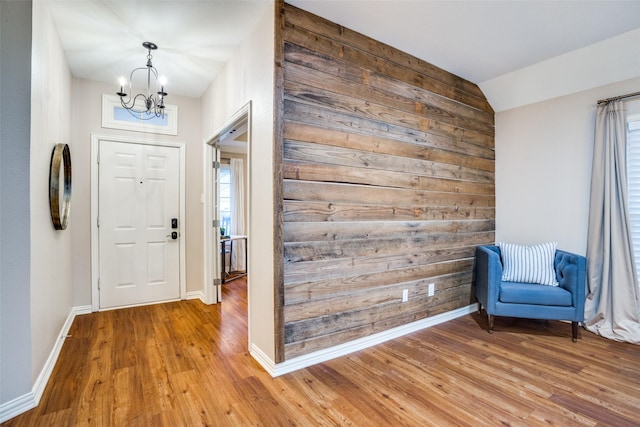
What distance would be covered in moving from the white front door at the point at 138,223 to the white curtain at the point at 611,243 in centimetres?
463

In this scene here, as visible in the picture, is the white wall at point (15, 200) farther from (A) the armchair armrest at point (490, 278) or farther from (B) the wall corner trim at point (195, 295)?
(A) the armchair armrest at point (490, 278)

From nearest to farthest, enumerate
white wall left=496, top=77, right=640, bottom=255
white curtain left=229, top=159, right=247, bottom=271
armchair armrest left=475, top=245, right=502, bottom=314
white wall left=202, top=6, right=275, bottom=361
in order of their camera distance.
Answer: white wall left=202, top=6, right=275, bottom=361
armchair armrest left=475, top=245, right=502, bottom=314
white wall left=496, top=77, right=640, bottom=255
white curtain left=229, top=159, right=247, bottom=271

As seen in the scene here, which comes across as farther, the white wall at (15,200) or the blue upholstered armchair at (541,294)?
the blue upholstered armchair at (541,294)

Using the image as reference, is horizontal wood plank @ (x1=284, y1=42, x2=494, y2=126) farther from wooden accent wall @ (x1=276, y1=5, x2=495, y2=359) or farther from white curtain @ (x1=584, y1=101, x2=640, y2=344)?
white curtain @ (x1=584, y1=101, x2=640, y2=344)

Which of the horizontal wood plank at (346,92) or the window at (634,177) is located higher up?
the horizontal wood plank at (346,92)

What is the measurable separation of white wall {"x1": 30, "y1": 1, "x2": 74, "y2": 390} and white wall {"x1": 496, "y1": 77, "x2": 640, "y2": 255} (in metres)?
4.46

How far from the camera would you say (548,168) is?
3479mm

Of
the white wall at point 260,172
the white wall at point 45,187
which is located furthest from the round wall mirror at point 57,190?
the white wall at point 260,172

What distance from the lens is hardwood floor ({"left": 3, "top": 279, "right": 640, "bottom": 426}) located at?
5.83ft

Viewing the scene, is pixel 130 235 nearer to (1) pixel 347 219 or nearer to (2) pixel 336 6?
(1) pixel 347 219

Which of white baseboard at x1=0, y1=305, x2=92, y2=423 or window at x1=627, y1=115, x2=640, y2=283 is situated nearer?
white baseboard at x1=0, y1=305, x2=92, y2=423

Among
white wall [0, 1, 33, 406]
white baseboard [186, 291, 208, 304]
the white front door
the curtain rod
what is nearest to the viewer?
white wall [0, 1, 33, 406]

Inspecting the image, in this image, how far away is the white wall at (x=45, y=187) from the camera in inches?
75.3

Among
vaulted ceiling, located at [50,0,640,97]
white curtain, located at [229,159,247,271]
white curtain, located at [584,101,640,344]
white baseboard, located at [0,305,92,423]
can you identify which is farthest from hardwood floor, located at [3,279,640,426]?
white curtain, located at [229,159,247,271]
